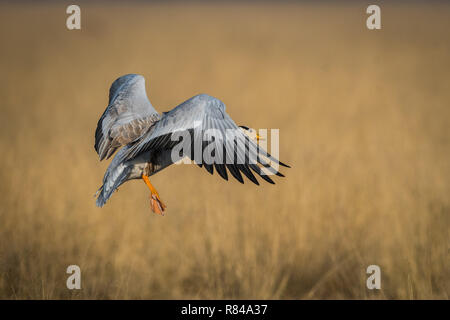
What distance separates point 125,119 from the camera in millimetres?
4949

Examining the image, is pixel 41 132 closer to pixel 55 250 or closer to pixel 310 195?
pixel 55 250

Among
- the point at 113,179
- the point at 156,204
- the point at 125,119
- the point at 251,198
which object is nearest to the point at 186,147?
the point at 156,204

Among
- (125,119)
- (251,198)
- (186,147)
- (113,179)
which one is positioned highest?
(125,119)

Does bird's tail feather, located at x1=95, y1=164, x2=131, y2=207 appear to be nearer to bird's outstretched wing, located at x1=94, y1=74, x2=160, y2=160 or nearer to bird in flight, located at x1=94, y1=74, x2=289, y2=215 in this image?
bird in flight, located at x1=94, y1=74, x2=289, y2=215

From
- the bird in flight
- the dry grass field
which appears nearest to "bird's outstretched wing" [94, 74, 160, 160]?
the bird in flight

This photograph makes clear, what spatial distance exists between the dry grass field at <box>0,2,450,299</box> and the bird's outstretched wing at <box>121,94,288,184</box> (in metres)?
2.04

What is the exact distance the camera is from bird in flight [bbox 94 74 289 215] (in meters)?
4.23

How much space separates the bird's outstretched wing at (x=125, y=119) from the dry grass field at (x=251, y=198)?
1.60m

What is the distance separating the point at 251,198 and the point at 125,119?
336cm

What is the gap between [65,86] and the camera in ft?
46.2

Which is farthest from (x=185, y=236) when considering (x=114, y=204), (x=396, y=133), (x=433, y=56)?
(x=433, y=56)

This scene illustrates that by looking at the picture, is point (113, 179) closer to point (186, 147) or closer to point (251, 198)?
point (186, 147)

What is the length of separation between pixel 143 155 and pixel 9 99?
31.0 ft

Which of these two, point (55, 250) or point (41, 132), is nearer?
point (55, 250)
